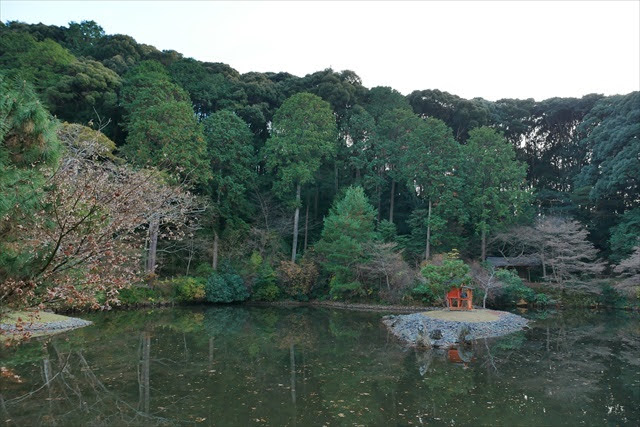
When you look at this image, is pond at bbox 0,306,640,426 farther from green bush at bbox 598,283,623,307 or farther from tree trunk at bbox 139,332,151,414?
green bush at bbox 598,283,623,307

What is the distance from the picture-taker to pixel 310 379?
28.7 feet

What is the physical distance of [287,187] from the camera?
25.8m

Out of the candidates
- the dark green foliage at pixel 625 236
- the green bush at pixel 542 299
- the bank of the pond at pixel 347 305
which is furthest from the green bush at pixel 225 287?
the dark green foliage at pixel 625 236

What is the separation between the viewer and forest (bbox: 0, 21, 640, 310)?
2158 cm

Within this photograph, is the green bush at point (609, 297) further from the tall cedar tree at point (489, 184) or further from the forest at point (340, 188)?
the tall cedar tree at point (489, 184)

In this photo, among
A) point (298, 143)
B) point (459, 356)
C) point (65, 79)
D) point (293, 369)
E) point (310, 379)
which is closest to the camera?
point (310, 379)

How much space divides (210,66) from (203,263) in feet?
57.3

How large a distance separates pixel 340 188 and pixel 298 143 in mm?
4534

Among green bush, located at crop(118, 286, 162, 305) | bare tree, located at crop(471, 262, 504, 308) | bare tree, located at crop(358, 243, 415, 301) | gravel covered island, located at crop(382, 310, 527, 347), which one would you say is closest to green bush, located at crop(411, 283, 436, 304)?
bare tree, located at crop(358, 243, 415, 301)

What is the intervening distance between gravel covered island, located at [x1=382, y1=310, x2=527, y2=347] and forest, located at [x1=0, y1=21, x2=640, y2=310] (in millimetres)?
2134

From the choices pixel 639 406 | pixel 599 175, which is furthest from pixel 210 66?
pixel 639 406

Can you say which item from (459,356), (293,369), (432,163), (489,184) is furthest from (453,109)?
(293,369)

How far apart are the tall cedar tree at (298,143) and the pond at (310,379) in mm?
12491

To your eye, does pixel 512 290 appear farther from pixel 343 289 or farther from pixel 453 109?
pixel 453 109
